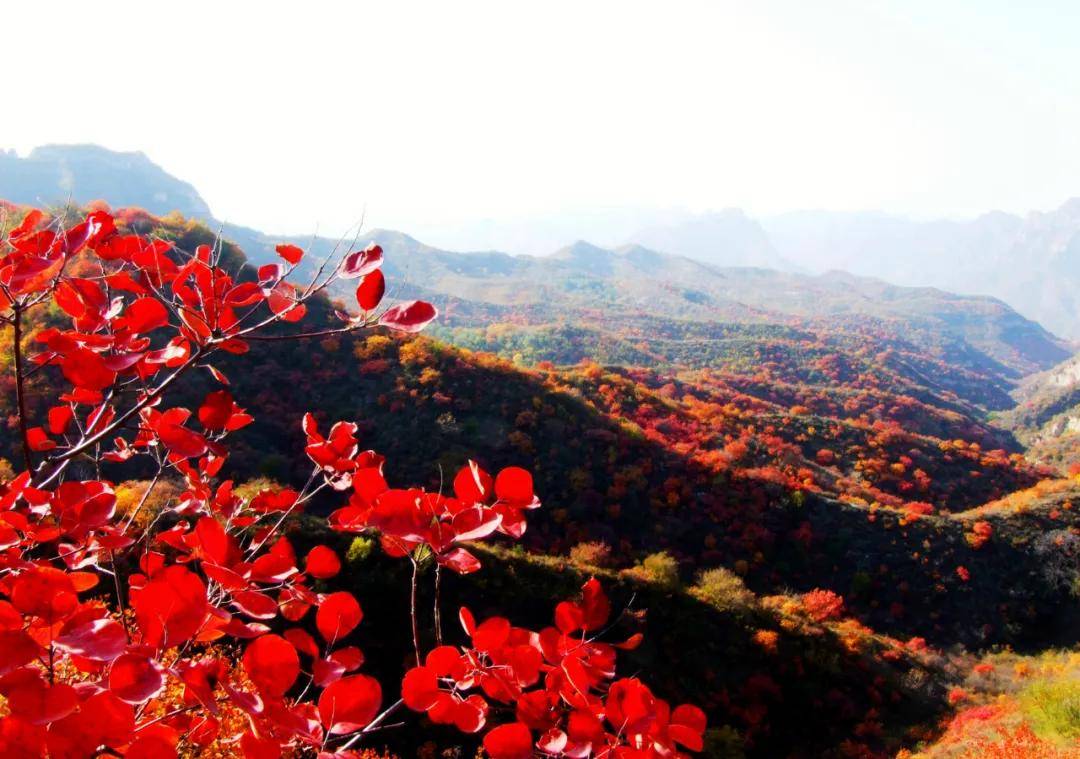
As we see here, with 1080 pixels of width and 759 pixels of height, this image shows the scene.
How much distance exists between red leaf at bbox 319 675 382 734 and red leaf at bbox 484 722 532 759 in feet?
1.33

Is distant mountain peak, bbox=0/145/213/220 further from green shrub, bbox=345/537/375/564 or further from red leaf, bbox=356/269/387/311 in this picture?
red leaf, bbox=356/269/387/311

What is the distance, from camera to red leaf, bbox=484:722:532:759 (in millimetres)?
1712

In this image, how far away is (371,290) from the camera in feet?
6.53

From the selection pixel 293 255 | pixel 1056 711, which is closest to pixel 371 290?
pixel 293 255

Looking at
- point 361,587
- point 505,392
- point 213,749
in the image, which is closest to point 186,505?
point 213,749

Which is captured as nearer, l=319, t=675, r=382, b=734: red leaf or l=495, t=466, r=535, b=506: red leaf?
l=319, t=675, r=382, b=734: red leaf

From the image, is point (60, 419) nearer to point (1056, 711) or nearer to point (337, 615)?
point (337, 615)

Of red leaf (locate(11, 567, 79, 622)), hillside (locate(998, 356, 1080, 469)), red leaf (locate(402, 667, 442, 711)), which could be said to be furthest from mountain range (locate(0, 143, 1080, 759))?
hillside (locate(998, 356, 1080, 469))

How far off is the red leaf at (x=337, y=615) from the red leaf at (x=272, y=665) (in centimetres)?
27

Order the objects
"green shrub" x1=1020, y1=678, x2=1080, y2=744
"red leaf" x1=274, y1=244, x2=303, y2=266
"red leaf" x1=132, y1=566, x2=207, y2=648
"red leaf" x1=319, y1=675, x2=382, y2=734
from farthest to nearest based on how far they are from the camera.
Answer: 1. "green shrub" x1=1020, y1=678, x2=1080, y2=744
2. "red leaf" x1=274, y1=244, x2=303, y2=266
3. "red leaf" x1=319, y1=675, x2=382, y2=734
4. "red leaf" x1=132, y1=566, x2=207, y2=648

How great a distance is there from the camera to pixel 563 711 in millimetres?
2139

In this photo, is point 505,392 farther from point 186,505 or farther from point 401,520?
point 401,520

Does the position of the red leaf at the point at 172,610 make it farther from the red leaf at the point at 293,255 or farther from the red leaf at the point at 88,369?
the red leaf at the point at 293,255

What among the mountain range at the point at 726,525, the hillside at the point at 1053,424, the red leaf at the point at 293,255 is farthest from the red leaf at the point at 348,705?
the hillside at the point at 1053,424
